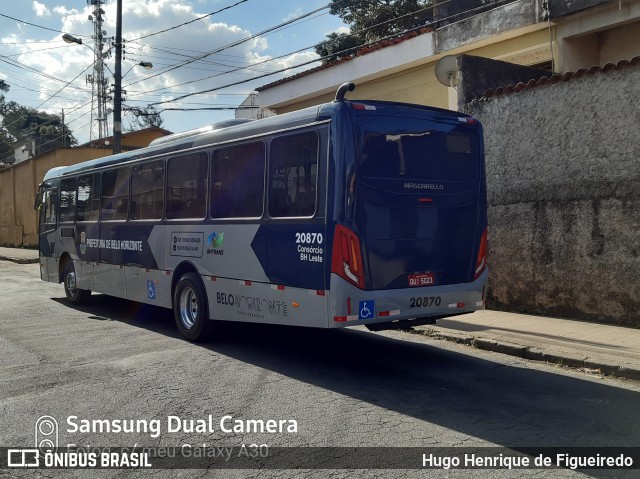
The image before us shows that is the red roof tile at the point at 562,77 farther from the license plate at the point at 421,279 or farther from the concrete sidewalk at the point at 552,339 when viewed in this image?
the license plate at the point at 421,279

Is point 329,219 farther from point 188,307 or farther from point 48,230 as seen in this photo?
point 48,230

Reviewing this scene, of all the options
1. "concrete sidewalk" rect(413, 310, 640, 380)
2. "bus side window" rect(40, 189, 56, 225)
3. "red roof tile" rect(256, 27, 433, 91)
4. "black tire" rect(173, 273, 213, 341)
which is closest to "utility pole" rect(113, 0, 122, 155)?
"red roof tile" rect(256, 27, 433, 91)

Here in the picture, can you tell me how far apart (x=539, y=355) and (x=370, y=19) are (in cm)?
2963

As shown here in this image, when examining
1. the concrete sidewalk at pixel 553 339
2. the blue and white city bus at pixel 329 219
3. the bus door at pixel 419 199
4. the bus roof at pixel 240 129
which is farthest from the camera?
the concrete sidewalk at pixel 553 339

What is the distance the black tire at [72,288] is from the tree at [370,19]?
22.0 m

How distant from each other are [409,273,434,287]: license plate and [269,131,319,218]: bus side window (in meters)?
1.35

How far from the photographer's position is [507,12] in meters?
14.1

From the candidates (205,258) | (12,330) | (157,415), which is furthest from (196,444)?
(12,330)

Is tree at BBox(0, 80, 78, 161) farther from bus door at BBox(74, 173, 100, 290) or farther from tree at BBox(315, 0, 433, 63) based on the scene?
bus door at BBox(74, 173, 100, 290)

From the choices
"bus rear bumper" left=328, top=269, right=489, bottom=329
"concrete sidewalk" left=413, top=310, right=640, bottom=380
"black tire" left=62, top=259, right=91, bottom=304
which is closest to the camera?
"bus rear bumper" left=328, top=269, right=489, bottom=329

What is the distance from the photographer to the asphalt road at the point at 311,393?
4969 mm

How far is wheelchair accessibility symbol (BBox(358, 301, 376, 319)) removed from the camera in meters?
6.53

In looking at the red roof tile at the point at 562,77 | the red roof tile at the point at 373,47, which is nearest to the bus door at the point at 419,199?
the red roof tile at the point at 562,77

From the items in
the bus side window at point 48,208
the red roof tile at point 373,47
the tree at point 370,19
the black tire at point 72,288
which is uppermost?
the tree at point 370,19
